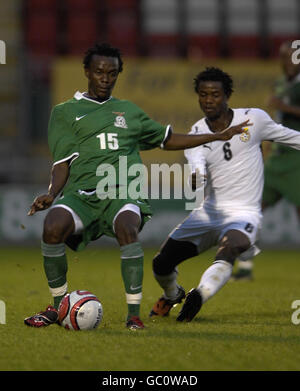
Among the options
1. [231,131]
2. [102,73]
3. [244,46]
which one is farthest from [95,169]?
[244,46]

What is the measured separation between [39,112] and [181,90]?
3268 mm

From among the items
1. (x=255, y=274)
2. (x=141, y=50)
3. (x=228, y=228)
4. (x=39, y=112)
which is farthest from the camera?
(x=141, y=50)

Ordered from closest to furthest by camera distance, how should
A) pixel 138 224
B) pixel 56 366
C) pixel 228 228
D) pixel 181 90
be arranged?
pixel 56 366 < pixel 138 224 < pixel 228 228 < pixel 181 90

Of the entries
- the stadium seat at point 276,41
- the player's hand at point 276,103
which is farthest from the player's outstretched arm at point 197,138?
the stadium seat at point 276,41

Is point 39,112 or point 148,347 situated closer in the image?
point 148,347

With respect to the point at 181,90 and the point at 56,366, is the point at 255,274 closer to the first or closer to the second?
the point at 56,366

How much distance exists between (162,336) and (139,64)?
13.0m

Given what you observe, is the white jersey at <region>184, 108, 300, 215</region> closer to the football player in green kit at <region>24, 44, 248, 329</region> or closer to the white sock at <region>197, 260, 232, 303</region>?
the football player in green kit at <region>24, 44, 248, 329</region>

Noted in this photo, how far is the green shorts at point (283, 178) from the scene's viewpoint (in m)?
9.06

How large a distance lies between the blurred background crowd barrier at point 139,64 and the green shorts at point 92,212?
29.9ft

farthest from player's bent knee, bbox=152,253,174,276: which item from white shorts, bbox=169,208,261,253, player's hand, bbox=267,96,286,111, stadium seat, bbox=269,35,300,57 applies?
stadium seat, bbox=269,35,300,57

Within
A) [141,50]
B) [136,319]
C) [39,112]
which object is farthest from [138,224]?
[141,50]

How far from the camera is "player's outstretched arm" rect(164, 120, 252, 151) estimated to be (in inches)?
236

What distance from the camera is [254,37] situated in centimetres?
2009
